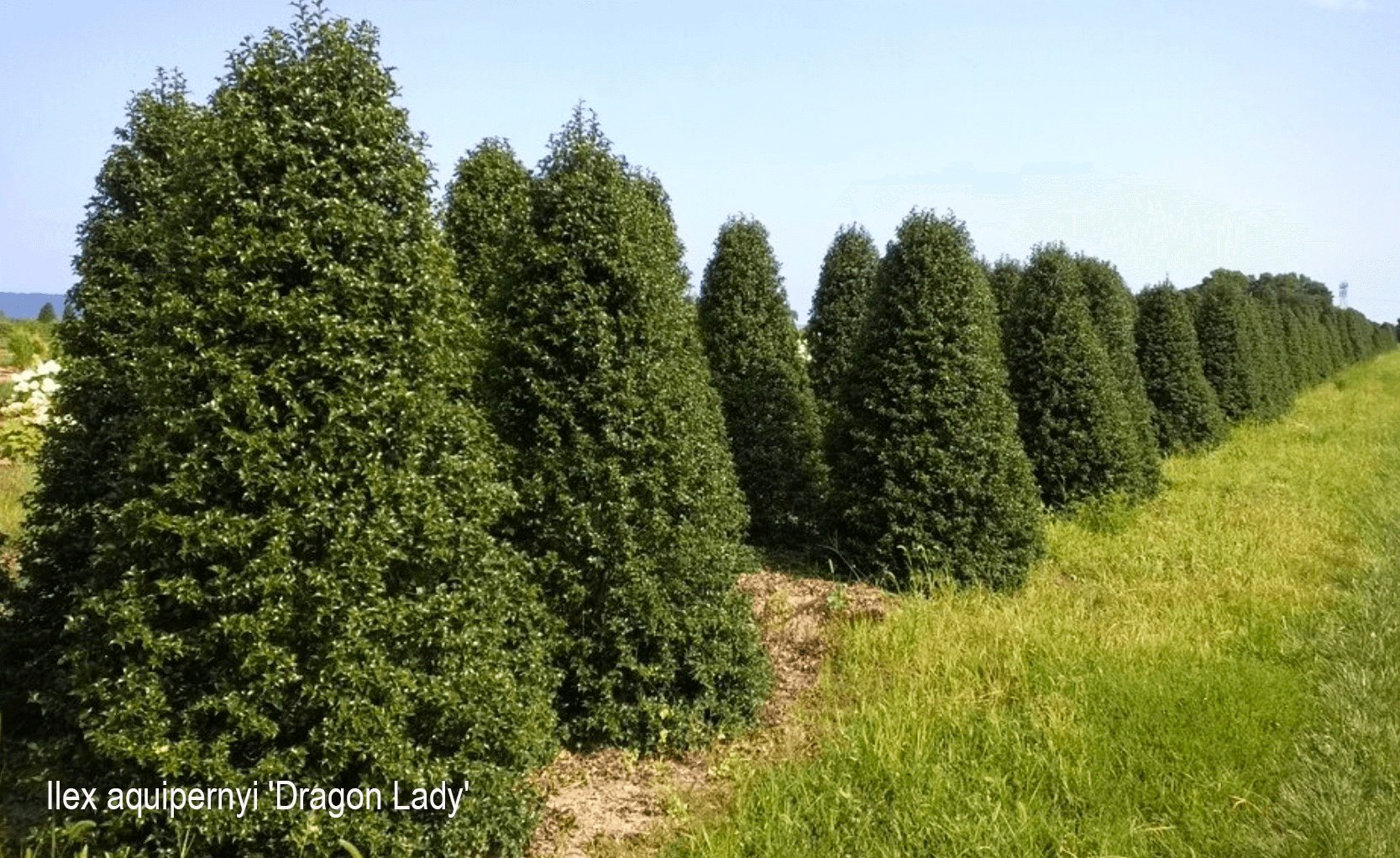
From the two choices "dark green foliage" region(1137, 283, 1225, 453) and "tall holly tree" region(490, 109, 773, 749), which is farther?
"dark green foliage" region(1137, 283, 1225, 453)

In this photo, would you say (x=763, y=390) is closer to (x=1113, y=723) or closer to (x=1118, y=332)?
(x=1113, y=723)

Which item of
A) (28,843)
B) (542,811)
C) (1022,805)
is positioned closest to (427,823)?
(542,811)

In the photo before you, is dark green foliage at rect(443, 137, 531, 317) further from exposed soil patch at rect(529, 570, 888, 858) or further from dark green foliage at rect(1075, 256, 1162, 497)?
dark green foliage at rect(1075, 256, 1162, 497)

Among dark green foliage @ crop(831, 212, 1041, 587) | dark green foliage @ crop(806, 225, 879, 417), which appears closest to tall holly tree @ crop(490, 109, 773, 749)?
dark green foliage @ crop(831, 212, 1041, 587)

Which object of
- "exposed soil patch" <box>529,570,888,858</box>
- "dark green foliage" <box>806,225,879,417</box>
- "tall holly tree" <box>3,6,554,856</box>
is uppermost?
"dark green foliage" <box>806,225,879,417</box>

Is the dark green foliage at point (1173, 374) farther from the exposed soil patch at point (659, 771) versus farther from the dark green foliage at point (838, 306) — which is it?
the exposed soil patch at point (659, 771)

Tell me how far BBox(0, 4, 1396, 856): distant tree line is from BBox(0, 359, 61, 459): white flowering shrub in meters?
7.06

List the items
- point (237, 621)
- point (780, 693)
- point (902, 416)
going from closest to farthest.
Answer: point (237, 621)
point (780, 693)
point (902, 416)

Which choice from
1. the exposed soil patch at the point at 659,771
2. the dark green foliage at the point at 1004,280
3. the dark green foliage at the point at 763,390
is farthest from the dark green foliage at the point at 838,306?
the exposed soil patch at the point at 659,771

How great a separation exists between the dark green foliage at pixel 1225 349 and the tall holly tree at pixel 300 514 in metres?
19.2

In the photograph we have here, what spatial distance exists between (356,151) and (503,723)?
8.63ft

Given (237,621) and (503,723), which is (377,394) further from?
(503,723)

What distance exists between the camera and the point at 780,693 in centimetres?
666

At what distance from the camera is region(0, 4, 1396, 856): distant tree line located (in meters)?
3.88
